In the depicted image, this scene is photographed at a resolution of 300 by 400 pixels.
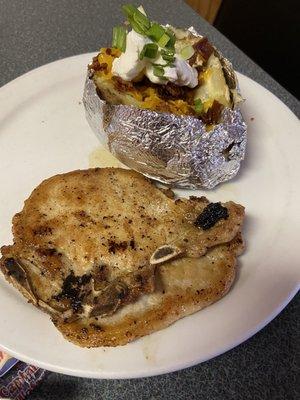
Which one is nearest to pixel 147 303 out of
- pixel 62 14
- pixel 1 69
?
pixel 1 69

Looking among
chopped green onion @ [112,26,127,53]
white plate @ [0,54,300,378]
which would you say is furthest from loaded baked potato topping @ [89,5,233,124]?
white plate @ [0,54,300,378]

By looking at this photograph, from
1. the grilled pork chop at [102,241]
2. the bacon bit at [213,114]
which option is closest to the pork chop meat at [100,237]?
the grilled pork chop at [102,241]

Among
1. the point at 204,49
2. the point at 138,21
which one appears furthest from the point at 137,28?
the point at 204,49

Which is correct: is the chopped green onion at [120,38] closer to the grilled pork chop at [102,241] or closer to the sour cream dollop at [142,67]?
the sour cream dollop at [142,67]

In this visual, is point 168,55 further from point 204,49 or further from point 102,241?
point 102,241

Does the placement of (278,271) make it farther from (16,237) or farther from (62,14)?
(62,14)

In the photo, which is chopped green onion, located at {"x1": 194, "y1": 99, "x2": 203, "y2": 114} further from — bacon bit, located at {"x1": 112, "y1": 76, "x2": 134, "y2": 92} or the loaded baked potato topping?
bacon bit, located at {"x1": 112, "y1": 76, "x2": 134, "y2": 92}
